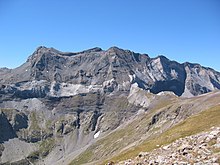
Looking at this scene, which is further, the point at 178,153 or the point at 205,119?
the point at 205,119

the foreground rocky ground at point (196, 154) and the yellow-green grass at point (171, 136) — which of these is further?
the yellow-green grass at point (171, 136)

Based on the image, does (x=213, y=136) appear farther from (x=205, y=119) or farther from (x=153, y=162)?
(x=205, y=119)

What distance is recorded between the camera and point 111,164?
4328cm

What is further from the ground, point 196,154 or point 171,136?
point 196,154

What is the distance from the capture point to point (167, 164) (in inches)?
1223

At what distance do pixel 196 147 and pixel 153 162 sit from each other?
4557 millimetres

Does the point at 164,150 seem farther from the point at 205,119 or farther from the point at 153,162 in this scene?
the point at 205,119

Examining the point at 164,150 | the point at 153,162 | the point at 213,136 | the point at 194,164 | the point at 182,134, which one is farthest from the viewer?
the point at 182,134

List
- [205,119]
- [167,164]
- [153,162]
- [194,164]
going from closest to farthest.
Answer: [194,164] → [167,164] → [153,162] → [205,119]

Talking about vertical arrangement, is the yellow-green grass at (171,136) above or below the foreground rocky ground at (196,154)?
below

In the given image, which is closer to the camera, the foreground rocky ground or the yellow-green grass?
the foreground rocky ground

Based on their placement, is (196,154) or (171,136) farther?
(171,136)

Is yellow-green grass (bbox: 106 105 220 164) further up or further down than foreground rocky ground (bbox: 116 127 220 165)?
further down

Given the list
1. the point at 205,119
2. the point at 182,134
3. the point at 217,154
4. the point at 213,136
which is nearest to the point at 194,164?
the point at 217,154
